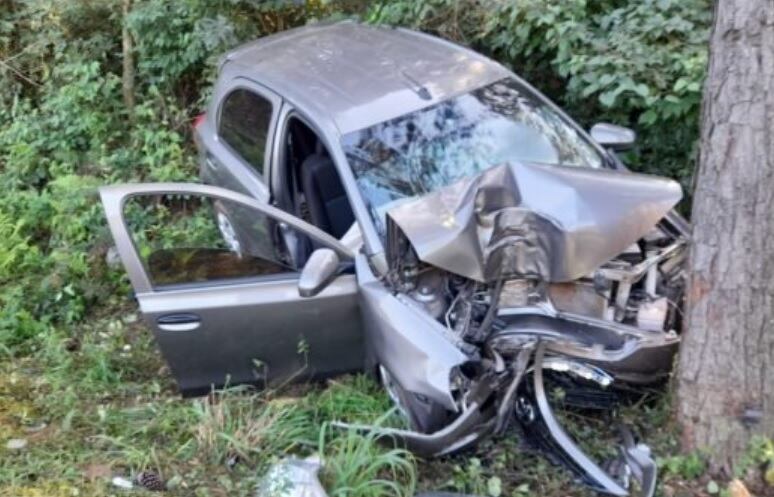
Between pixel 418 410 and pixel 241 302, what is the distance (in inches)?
39.5

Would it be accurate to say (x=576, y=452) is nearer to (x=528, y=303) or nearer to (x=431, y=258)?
(x=528, y=303)

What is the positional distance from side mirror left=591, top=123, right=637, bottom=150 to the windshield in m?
0.17

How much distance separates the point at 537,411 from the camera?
13.1 ft

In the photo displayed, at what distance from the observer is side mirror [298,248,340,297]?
13.6 feet

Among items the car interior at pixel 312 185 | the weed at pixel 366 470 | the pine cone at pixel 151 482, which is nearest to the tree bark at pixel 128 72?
the car interior at pixel 312 185

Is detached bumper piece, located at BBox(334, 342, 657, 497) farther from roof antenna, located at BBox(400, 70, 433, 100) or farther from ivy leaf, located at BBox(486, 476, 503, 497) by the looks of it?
roof antenna, located at BBox(400, 70, 433, 100)

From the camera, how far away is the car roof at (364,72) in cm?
484

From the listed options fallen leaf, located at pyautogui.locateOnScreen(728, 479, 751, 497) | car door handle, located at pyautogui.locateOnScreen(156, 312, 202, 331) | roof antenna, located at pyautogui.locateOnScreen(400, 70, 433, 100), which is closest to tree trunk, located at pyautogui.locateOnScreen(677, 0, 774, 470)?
fallen leaf, located at pyautogui.locateOnScreen(728, 479, 751, 497)

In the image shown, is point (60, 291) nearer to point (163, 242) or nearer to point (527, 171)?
point (163, 242)

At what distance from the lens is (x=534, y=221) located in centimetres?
404

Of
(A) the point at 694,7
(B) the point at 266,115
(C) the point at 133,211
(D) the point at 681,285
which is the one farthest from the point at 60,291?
(A) the point at 694,7

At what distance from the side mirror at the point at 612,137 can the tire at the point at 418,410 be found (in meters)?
1.85

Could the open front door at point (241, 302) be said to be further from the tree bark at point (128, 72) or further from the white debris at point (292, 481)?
the tree bark at point (128, 72)

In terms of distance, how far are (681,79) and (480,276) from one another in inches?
86.8
